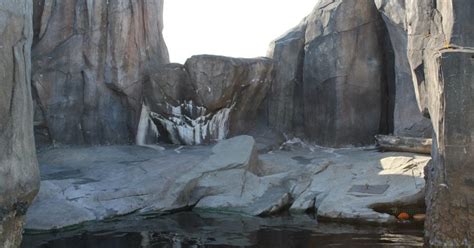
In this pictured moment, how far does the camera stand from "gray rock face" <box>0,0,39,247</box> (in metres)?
5.43

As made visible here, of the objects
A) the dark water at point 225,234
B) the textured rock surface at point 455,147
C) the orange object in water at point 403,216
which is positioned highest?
Result: the textured rock surface at point 455,147

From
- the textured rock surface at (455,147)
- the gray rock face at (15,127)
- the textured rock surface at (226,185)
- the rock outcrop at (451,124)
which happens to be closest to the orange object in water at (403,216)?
the textured rock surface at (226,185)

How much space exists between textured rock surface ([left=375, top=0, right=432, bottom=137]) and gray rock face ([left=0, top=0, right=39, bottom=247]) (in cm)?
797

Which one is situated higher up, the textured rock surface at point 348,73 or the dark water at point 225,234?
the textured rock surface at point 348,73

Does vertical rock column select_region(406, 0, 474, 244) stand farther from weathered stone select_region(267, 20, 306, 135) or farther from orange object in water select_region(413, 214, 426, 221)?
weathered stone select_region(267, 20, 306, 135)

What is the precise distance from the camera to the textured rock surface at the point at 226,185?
28.0 feet

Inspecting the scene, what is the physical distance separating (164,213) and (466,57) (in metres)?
5.33

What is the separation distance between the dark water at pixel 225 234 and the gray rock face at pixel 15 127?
1692mm

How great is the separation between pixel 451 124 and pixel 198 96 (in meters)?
8.44

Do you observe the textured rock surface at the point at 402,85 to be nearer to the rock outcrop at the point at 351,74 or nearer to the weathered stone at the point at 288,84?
the rock outcrop at the point at 351,74

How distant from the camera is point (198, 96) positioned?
1374 cm

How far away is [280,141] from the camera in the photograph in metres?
14.0

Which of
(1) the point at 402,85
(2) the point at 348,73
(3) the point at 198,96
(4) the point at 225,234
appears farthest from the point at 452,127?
(3) the point at 198,96

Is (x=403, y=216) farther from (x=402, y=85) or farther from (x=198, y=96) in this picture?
(x=198, y=96)
